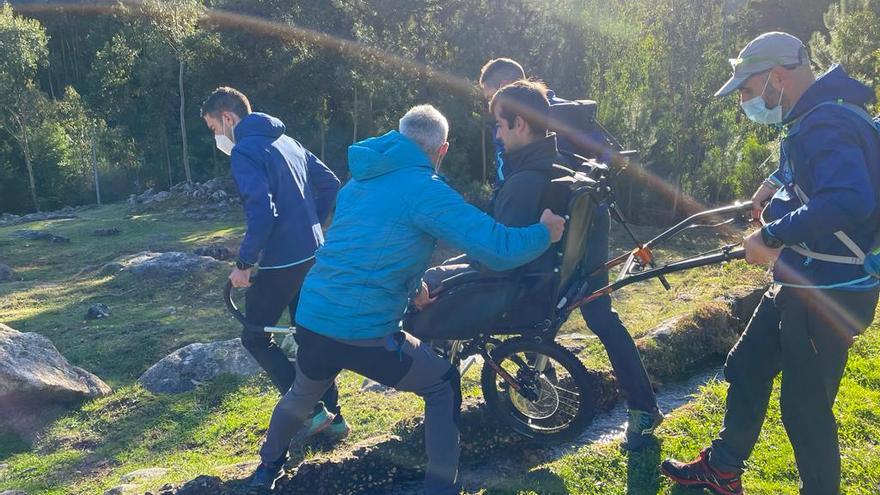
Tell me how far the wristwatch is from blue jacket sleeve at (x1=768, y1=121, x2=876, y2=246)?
0.16 ft

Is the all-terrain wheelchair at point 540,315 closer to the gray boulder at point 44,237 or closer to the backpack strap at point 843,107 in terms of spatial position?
the backpack strap at point 843,107

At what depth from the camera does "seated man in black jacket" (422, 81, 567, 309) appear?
3.41 m

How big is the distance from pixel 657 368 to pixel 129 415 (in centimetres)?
445

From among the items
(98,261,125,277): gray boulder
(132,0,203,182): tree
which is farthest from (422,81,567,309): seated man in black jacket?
(132,0,203,182): tree

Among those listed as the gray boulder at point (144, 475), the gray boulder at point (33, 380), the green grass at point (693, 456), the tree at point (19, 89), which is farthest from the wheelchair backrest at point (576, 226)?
the tree at point (19, 89)

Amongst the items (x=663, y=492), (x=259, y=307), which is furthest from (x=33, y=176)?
(x=663, y=492)

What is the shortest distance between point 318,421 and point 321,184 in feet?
5.24

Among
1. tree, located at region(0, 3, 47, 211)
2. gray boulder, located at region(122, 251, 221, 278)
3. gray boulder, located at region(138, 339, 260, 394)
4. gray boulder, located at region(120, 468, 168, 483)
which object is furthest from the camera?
tree, located at region(0, 3, 47, 211)

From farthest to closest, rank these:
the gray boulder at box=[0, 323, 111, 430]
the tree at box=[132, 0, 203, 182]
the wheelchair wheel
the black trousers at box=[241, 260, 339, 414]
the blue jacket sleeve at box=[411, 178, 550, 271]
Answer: the tree at box=[132, 0, 203, 182] < the gray boulder at box=[0, 323, 111, 430] < the black trousers at box=[241, 260, 339, 414] < the wheelchair wheel < the blue jacket sleeve at box=[411, 178, 550, 271]

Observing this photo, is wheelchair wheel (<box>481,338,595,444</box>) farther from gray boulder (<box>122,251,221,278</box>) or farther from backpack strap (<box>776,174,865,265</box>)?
gray boulder (<box>122,251,221,278</box>)

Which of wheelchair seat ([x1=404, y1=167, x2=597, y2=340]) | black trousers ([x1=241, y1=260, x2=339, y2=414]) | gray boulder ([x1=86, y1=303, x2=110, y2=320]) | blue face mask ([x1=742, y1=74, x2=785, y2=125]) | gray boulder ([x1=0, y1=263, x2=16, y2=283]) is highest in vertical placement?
blue face mask ([x1=742, y1=74, x2=785, y2=125])

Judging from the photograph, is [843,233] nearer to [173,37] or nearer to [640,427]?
[640,427]

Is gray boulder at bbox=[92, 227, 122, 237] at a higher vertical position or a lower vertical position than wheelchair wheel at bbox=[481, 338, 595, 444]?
lower

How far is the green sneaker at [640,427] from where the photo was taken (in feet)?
13.0
